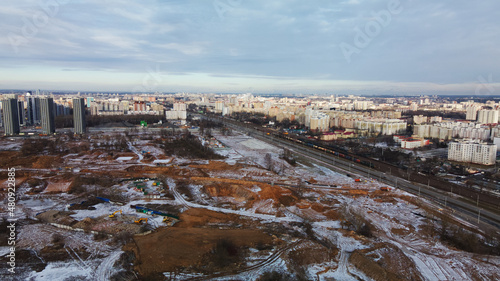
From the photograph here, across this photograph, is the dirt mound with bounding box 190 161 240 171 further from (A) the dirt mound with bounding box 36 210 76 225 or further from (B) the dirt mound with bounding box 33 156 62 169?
(A) the dirt mound with bounding box 36 210 76 225

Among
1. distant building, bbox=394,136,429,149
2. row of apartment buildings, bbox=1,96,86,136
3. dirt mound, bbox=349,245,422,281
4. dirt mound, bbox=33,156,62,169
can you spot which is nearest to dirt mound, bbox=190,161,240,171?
dirt mound, bbox=33,156,62,169

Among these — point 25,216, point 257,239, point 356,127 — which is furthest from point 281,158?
point 356,127

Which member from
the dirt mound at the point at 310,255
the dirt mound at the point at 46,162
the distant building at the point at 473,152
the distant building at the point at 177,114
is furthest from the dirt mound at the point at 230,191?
the distant building at the point at 177,114

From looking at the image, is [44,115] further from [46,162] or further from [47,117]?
[46,162]

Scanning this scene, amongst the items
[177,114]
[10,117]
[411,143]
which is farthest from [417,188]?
[177,114]

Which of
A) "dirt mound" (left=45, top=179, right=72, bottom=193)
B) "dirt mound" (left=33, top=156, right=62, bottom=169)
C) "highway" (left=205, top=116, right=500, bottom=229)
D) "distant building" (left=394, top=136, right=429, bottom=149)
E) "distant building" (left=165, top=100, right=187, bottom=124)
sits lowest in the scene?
"highway" (left=205, top=116, right=500, bottom=229)

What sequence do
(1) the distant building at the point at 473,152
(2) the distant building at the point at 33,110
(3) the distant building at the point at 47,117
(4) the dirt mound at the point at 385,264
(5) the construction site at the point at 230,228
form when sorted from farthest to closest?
(2) the distant building at the point at 33,110 → (3) the distant building at the point at 47,117 → (1) the distant building at the point at 473,152 → (5) the construction site at the point at 230,228 → (4) the dirt mound at the point at 385,264

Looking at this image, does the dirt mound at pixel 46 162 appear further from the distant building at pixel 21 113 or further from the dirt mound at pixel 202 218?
the distant building at pixel 21 113
